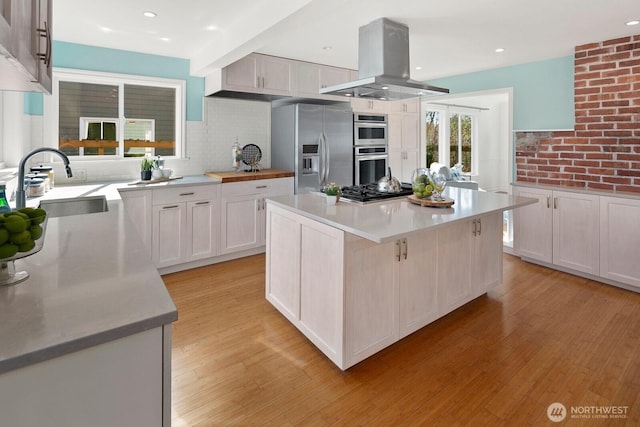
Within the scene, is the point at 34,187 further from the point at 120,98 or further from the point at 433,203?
the point at 433,203

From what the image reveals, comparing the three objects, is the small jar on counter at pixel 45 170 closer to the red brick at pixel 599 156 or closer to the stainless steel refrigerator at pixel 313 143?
the stainless steel refrigerator at pixel 313 143

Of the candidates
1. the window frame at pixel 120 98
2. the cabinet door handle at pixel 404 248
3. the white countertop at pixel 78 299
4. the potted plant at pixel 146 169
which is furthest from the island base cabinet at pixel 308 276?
the window frame at pixel 120 98

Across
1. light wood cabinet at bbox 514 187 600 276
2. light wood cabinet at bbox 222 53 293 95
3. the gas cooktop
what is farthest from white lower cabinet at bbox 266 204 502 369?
light wood cabinet at bbox 222 53 293 95

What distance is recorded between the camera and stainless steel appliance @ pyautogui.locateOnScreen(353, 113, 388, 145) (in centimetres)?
510

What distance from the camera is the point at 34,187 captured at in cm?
287

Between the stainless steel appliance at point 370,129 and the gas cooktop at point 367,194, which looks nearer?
the gas cooktop at point 367,194

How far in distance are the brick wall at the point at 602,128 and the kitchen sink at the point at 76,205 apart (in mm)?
4639

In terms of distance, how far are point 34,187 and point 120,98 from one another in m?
1.59

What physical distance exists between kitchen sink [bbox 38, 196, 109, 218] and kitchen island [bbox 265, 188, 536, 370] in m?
1.40

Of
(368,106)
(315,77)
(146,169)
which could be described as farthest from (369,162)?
(146,169)

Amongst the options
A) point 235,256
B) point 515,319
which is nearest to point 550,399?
point 515,319

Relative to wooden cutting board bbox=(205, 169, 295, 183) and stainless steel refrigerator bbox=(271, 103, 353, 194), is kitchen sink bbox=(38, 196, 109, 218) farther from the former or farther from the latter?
stainless steel refrigerator bbox=(271, 103, 353, 194)

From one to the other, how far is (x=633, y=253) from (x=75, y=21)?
5.50 meters

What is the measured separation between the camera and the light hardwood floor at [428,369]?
183 cm
